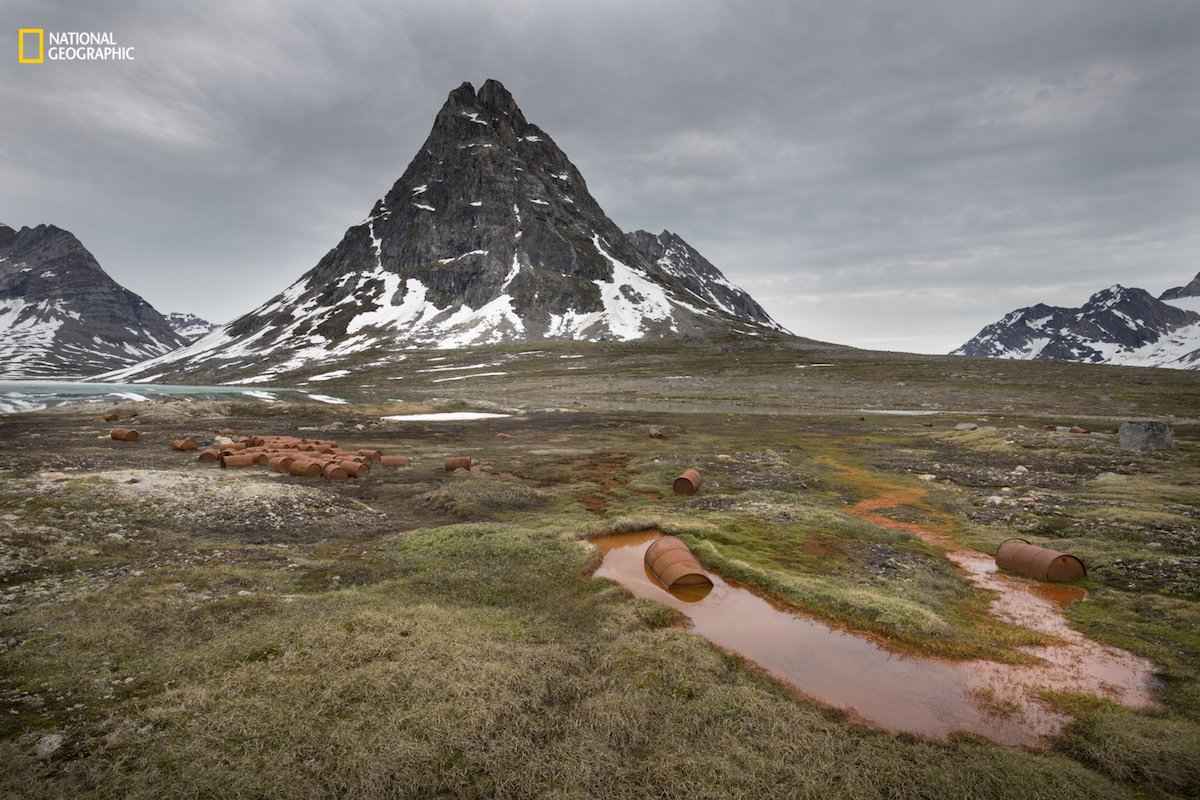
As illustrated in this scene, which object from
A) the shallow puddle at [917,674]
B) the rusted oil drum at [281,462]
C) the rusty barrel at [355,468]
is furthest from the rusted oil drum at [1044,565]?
the rusted oil drum at [281,462]

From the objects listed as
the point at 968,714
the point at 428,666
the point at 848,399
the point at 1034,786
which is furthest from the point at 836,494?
the point at 848,399

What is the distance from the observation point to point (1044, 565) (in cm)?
1463

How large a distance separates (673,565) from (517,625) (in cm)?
442

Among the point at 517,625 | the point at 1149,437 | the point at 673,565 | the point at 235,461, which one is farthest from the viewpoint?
the point at 1149,437

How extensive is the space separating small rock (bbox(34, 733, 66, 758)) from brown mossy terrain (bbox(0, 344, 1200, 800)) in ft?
0.18

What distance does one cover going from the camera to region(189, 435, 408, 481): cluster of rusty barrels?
26.4 m

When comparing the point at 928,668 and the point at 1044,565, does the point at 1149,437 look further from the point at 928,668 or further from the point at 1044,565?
the point at 928,668

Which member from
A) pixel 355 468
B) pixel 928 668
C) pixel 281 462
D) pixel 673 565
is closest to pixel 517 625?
pixel 673 565

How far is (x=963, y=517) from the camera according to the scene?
21.0m

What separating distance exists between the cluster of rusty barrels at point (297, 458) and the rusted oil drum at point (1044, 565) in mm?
25743

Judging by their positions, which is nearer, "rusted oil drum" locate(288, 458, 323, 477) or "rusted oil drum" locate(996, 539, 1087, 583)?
"rusted oil drum" locate(996, 539, 1087, 583)

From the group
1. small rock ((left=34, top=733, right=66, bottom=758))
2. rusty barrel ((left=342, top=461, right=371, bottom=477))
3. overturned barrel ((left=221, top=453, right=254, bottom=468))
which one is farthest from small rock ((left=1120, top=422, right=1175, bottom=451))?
overturned barrel ((left=221, top=453, right=254, bottom=468))

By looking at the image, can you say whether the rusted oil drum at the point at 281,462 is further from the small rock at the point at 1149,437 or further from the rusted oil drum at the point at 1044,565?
the small rock at the point at 1149,437

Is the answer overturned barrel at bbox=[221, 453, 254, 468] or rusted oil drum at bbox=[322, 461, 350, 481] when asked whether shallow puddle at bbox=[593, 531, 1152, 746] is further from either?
overturned barrel at bbox=[221, 453, 254, 468]
